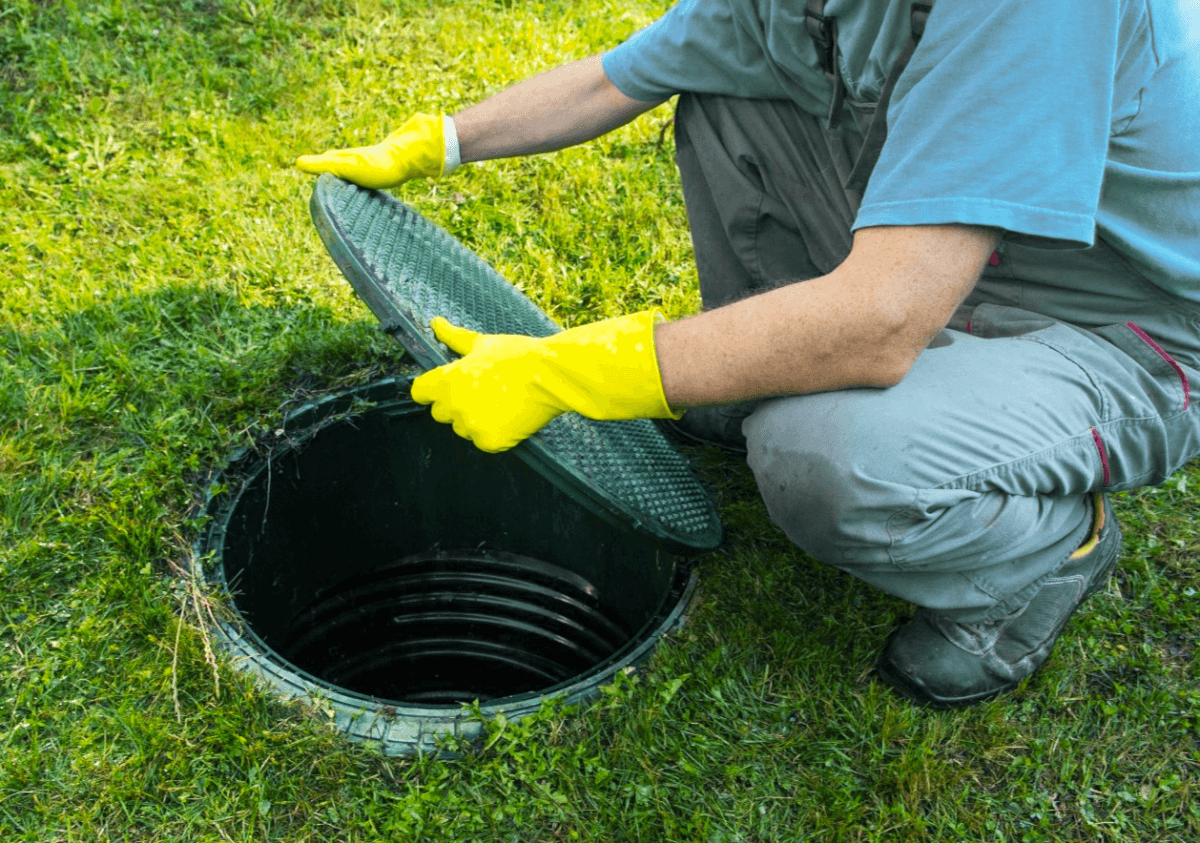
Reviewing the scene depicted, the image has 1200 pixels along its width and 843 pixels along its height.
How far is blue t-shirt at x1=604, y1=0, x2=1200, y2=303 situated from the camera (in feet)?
4.14

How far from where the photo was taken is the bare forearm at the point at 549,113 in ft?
7.16

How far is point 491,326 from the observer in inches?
79.8

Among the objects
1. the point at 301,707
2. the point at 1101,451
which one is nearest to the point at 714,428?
the point at 1101,451

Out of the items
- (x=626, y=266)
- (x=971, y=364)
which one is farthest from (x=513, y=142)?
(x=971, y=364)

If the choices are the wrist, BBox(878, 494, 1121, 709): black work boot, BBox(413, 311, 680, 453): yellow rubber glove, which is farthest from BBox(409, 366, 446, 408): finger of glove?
BBox(878, 494, 1121, 709): black work boot

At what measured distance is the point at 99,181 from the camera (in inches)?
115

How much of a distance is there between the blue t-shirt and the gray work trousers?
4.5 inches

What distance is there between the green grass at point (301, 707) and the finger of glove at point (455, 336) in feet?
2.21

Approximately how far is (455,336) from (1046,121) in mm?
993

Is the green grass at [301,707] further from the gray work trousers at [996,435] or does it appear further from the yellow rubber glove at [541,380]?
the yellow rubber glove at [541,380]

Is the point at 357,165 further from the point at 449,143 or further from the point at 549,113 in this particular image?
the point at 549,113

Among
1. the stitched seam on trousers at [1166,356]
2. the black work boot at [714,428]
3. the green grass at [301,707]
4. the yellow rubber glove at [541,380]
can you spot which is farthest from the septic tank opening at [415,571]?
the stitched seam on trousers at [1166,356]

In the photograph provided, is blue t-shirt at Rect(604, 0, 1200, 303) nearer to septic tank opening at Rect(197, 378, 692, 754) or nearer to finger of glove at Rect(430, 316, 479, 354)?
finger of glove at Rect(430, 316, 479, 354)

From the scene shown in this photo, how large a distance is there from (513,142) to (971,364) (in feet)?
3.70
